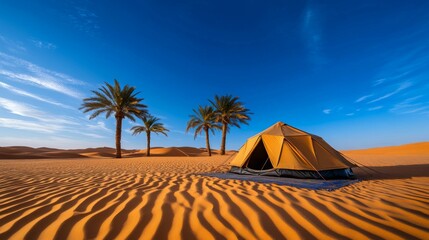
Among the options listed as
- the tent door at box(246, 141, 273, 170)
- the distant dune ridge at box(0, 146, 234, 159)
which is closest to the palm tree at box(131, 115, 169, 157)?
the distant dune ridge at box(0, 146, 234, 159)

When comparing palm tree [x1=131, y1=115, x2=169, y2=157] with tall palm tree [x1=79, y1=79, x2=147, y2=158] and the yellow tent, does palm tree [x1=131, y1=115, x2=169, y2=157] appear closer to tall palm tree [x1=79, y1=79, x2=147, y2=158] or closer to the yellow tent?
tall palm tree [x1=79, y1=79, x2=147, y2=158]

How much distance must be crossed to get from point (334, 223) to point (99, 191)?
166 inches

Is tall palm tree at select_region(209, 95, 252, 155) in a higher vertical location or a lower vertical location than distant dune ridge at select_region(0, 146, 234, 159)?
higher

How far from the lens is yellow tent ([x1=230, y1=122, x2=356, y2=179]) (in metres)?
6.40

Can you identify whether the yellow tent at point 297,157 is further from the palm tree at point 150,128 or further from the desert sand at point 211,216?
the palm tree at point 150,128

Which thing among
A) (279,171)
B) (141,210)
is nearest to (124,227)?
(141,210)

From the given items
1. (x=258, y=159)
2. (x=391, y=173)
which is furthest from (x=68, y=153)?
(x=391, y=173)

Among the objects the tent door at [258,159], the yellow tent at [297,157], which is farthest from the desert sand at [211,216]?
the tent door at [258,159]

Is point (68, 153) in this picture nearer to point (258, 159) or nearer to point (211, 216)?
point (258, 159)

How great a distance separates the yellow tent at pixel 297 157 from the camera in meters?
6.40

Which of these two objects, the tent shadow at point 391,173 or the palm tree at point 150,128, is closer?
the tent shadow at point 391,173

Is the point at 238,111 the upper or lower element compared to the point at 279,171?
upper

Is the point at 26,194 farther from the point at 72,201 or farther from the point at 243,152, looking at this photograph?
the point at 243,152

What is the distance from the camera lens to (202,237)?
2119 mm
